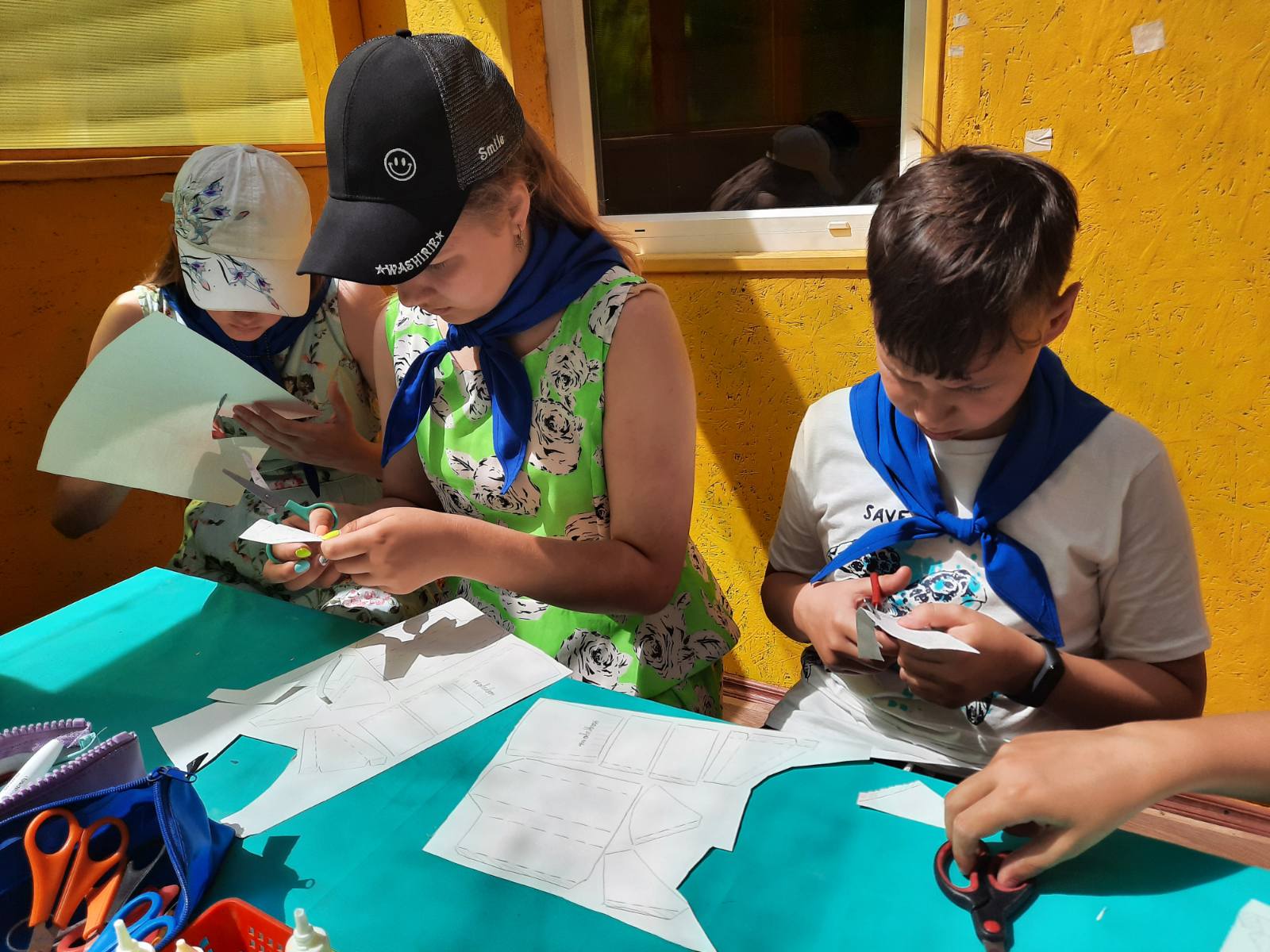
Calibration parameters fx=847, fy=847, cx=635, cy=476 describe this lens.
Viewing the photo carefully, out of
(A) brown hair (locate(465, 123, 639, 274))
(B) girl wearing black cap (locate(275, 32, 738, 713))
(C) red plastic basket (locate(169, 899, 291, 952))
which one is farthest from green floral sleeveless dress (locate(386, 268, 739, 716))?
(C) red plastic basket (locate(169, 899, 291, 952))

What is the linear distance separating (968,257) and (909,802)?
1.86ft

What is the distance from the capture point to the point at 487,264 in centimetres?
118

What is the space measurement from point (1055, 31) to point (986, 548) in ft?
3.83

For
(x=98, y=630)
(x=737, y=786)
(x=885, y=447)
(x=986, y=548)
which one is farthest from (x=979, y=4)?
(x=98, y=630)

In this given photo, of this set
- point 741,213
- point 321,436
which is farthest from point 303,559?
point 741,213

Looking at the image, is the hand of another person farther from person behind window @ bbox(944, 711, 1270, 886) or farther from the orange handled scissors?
the orange handled scissors

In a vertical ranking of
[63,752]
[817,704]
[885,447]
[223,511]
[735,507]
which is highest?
[885,447]

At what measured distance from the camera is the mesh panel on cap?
1036 millimetres

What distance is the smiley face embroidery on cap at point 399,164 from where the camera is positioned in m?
1.02

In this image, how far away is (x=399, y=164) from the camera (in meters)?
1.03

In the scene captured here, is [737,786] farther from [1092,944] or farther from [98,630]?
[98,630]

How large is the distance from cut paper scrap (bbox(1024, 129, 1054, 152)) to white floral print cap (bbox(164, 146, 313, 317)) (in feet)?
4.62

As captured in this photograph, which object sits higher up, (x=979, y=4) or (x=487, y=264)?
(x=979, y=4)

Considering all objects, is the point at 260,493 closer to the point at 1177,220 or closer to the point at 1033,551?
the point at 1033,551
